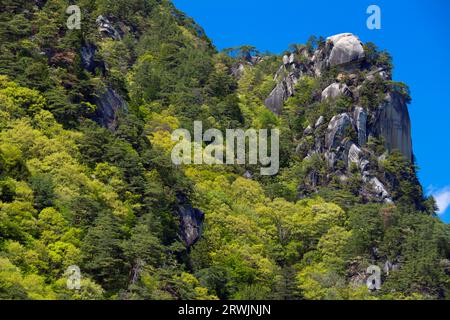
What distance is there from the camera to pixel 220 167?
290 feet

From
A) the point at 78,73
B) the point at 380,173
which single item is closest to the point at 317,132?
the point at 380,173

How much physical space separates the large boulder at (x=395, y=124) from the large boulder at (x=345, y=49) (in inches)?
337

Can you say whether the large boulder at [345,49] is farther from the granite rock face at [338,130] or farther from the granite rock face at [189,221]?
the granite rock face at [189,221]

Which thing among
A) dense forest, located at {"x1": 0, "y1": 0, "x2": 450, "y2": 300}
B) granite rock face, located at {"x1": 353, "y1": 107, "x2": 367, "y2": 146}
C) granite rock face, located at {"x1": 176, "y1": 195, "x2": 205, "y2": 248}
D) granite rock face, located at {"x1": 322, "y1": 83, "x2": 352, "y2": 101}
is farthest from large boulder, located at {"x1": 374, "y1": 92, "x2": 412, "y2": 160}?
granite rock face, located at {"x1": 176, "y1": 195, "x2": 205, "y2": 248}

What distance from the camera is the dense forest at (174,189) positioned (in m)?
54.1

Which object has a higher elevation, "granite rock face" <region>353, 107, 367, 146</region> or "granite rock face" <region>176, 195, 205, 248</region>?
"granite rock face" <region>353, 107, 367, 146</region>

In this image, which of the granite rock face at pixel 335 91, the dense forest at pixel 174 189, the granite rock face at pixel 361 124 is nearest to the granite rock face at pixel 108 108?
the dense forest at pixel 174 189

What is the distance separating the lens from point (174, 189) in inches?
2815

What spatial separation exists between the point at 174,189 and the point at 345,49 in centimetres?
5063

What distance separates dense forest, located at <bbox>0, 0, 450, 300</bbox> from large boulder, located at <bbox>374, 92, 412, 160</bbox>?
123 centimetres

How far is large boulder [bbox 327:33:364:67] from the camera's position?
→ 11156 centimetres

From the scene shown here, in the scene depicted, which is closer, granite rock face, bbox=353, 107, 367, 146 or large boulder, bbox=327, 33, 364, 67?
granite rock face, bbox=353, 107, 367, 146

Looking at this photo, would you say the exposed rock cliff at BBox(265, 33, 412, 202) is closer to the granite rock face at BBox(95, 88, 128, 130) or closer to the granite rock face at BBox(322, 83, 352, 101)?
the granite rock face at BBox(322, 83, 352, 101)
